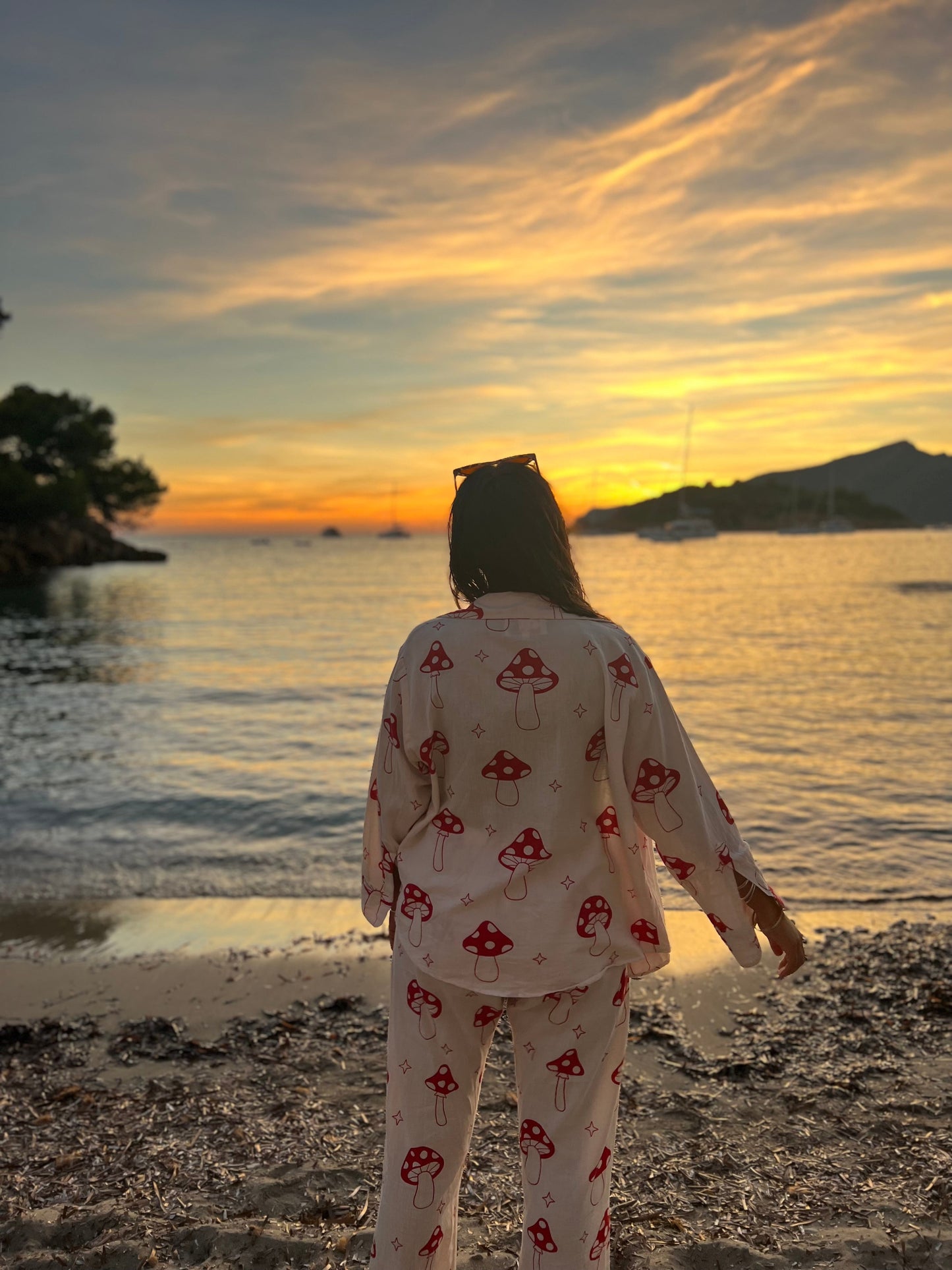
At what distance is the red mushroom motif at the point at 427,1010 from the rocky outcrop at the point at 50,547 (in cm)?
5638

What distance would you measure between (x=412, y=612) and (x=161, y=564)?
5404 cm

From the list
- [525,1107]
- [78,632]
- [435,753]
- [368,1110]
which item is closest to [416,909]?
[435,753]

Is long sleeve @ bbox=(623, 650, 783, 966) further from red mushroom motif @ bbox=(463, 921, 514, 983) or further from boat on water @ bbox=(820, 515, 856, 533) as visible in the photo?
boat on water @ bbox=(820, 515, 856, 533)

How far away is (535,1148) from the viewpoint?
1775mm

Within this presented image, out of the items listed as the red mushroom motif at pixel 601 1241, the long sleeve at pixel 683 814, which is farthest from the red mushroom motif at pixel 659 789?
the red mushroom motif at pixel 601 1241

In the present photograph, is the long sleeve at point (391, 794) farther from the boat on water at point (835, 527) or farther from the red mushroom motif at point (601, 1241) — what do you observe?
the boat on water at point (835, 527)

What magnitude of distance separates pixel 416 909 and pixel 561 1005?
0.34 meters

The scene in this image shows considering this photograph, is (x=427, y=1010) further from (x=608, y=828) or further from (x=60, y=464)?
(x=60, y=464)

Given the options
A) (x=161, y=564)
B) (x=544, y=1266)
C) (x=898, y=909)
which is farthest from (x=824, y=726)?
(x=161, y=564)

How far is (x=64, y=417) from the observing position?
222 ft

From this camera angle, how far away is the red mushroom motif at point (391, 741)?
1852mm

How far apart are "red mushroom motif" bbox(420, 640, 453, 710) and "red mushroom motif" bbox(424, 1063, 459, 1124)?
2.38ft

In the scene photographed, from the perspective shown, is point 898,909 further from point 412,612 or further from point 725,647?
point 412,612

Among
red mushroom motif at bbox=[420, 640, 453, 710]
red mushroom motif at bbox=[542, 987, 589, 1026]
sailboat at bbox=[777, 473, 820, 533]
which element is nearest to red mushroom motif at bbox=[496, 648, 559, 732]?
red mushroom motif at bbox=[420, 640, 453, 710]
